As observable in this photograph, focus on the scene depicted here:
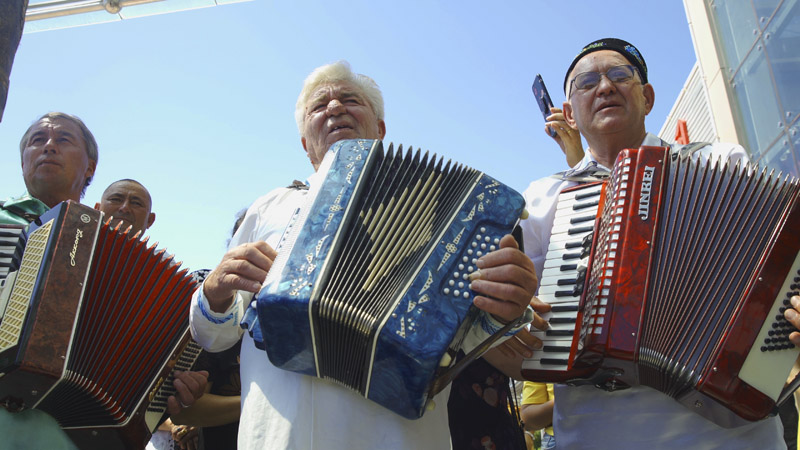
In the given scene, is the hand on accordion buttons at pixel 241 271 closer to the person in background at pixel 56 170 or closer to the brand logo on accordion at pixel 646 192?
the person in background at pixel 56 170

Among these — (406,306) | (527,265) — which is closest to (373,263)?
(406,306)

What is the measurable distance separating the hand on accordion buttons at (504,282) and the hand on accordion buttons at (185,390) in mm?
1411

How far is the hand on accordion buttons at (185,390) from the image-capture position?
8.73 feet

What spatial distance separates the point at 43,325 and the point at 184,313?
596 mm

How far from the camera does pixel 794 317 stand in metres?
2.06

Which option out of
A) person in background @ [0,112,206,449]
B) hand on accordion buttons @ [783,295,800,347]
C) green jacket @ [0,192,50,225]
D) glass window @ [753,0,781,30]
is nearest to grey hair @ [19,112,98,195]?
person in background @ [0,112,206,449]

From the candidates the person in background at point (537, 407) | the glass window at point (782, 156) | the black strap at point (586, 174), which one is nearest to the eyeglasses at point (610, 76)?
the black strap at point (586, 174)

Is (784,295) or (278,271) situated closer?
(278,271)

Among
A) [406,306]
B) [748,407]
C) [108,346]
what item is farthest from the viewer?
[108,346]

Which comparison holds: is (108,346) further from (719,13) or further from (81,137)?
(719,13)

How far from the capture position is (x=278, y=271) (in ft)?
6.43

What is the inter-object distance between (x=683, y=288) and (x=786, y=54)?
605 centimetres

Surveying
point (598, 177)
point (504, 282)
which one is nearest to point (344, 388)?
point (504, 282)

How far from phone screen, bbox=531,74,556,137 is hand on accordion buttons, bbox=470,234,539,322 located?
2313 millimetres
